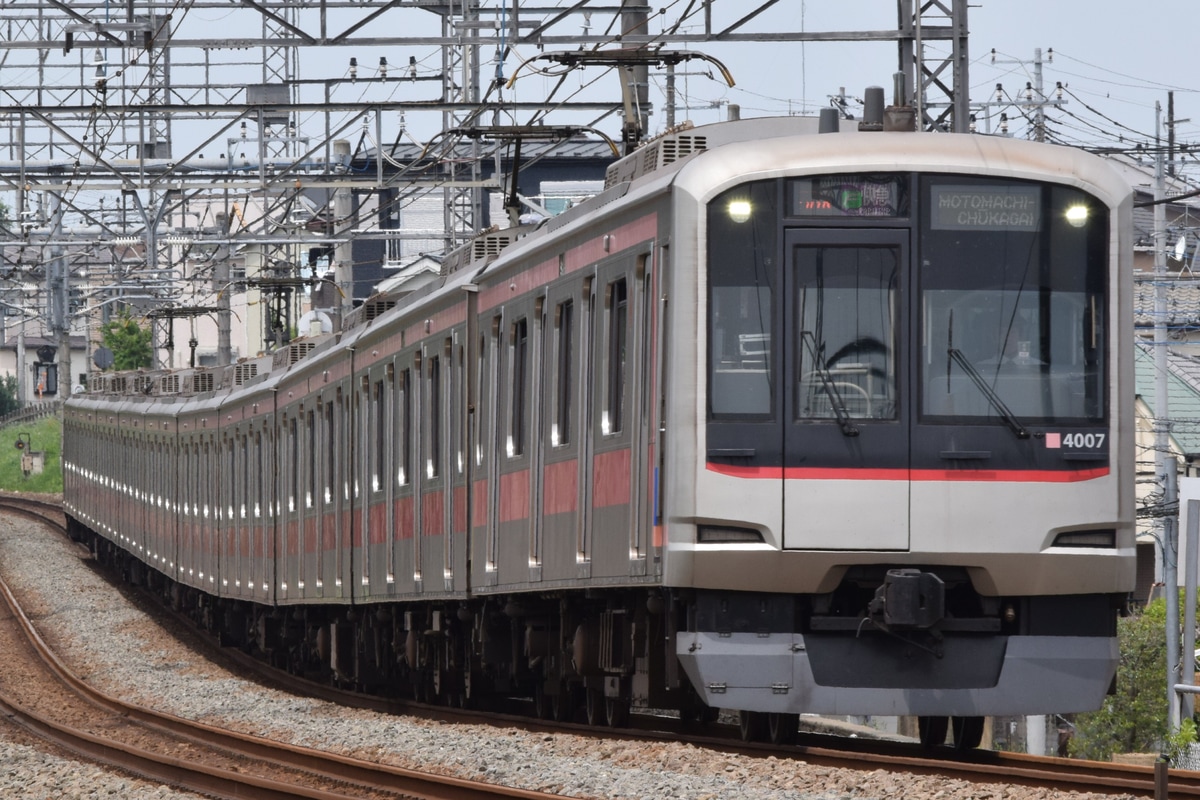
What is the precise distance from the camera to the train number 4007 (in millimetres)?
8867

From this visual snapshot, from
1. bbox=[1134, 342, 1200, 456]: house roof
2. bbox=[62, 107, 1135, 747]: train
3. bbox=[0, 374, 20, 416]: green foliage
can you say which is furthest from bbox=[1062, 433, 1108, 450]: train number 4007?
bbox=[0, 374, 20, 416]: green foliage

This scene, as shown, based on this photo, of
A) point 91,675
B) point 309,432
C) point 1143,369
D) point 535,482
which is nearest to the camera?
point 535,482

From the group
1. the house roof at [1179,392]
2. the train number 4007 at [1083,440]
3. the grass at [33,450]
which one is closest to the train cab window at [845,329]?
the train number 4007 at [1083,440]

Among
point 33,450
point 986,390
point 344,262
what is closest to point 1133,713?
point 344,262

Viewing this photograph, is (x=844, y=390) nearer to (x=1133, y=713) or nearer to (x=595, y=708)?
(x=595, y=708)

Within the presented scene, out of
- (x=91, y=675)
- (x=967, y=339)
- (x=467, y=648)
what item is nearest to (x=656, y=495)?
(x=967, y=339)

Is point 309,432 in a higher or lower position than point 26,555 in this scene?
higher

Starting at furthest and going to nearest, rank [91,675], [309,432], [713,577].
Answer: [91,675], [309,432], [713,577]

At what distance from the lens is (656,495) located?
9.15 m

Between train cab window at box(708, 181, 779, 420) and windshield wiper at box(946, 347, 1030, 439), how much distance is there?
0.78 metres

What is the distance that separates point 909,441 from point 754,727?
77.0 inches

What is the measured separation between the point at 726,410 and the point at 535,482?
2.71 m

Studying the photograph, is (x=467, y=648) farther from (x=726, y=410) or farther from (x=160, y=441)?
(x=160, y=441)

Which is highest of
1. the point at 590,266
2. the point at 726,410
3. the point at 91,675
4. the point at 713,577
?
the point at 590,266
